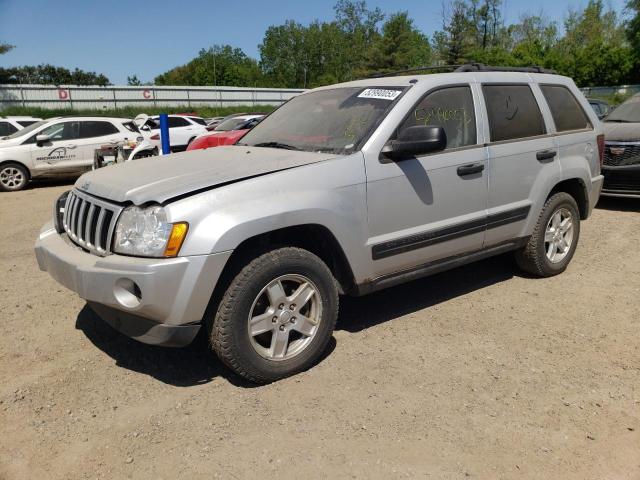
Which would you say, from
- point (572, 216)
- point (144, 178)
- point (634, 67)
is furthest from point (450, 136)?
point (634, 67)

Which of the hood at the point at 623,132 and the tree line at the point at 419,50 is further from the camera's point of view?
the tree line at the point at 419,50

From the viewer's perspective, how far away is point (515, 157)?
14.4 feet

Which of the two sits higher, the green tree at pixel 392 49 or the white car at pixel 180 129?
the green tree at pixel 392 49

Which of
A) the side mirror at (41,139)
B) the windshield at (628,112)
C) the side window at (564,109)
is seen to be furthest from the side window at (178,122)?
the side window at (564,109)

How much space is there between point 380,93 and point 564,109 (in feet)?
6.75

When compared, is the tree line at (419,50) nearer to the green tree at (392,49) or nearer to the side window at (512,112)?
the green tree at (392,49)

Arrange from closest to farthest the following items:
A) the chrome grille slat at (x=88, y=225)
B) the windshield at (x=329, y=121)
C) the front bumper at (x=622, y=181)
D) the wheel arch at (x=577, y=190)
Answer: the chrome grille slat at (x=88, y=225), the windshield at (x=329, y=121), the wheel arch at (x=577, y=190), the front bumper at (x=622, y=181)

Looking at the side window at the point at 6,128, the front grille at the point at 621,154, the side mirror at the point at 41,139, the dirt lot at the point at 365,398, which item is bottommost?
the dirt lot at the point at 365,398

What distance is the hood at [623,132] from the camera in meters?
8.04

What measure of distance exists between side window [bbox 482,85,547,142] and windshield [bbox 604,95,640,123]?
5.30 m

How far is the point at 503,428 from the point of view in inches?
113

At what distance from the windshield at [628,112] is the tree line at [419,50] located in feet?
94.0

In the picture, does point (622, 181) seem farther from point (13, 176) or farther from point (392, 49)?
point (392, 49)

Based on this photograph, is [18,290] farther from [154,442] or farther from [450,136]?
[450,136]
